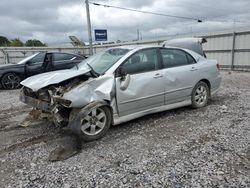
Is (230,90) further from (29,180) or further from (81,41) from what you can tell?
(81,41)

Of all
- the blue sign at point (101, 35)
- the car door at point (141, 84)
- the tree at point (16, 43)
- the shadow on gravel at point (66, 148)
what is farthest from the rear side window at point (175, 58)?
the tree at point (16, 43)

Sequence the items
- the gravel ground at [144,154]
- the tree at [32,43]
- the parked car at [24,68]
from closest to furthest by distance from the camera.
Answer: the gravel ground at [144,154] → the parked car at [24,68] → the tree at [32,43]

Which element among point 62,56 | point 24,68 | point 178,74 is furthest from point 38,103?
point 62,56

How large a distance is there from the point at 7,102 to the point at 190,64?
5273 mm

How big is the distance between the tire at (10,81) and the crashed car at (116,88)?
4939 mm

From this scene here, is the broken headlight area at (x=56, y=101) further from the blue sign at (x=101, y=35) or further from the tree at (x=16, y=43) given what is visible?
the tree at (x=16, y=43)

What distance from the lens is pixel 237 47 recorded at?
38.1ft

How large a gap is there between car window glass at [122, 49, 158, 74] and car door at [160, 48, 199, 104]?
0.24m

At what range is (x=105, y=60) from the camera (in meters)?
4.38

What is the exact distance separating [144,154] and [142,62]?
1.85 metres

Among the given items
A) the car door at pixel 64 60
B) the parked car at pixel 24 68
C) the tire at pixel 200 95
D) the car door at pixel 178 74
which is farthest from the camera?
the car door at pixel 64 60

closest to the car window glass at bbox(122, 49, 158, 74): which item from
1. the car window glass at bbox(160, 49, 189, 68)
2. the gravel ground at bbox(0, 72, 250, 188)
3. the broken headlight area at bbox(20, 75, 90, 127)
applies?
the car window glass at bbox(160, 49, 189, 68)

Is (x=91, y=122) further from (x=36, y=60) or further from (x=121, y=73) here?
(x=36, y=60)

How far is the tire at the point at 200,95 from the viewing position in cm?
518
